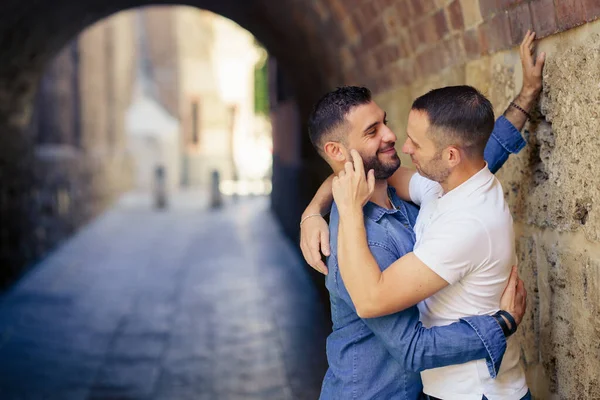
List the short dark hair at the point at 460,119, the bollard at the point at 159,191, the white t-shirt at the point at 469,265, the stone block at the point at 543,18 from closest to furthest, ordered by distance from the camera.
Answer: the white t-shirt at the point at 469,265 < the short dark hair at the point at 460,119 < the stone block at the point at 543,18 < the bollard at the point at 159,191

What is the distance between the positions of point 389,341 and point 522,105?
0.93 meters

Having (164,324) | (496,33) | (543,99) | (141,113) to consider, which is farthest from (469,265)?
(141,113)

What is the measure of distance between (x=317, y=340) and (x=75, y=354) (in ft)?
5.67

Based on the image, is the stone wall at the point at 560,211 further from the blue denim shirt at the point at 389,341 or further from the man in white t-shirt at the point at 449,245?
the blue denim shirt at the point at 389,341

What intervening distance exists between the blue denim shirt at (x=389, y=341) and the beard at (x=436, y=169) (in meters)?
0.14

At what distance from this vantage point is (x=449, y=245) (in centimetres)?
166

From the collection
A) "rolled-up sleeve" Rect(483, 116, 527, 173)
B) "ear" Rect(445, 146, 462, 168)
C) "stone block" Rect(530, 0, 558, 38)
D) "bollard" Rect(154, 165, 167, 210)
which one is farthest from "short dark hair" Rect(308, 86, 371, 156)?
"bollard" Rect(154, 165, 167, 210)

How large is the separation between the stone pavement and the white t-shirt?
2.83 metres

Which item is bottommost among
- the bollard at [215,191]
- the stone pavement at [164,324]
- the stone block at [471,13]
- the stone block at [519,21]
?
the stone pavement at [164,324]

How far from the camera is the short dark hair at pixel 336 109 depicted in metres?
1.95

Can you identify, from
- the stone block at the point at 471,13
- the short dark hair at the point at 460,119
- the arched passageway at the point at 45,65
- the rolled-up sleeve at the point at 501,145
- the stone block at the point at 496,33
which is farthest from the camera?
the arched passageway at the point at 45,65

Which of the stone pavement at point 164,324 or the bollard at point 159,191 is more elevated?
the bollard at point 159,191

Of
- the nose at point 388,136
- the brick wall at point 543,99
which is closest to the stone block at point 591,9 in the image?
the brick wall at point 543,99

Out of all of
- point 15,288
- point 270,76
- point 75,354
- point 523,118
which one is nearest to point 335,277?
point 523,118
